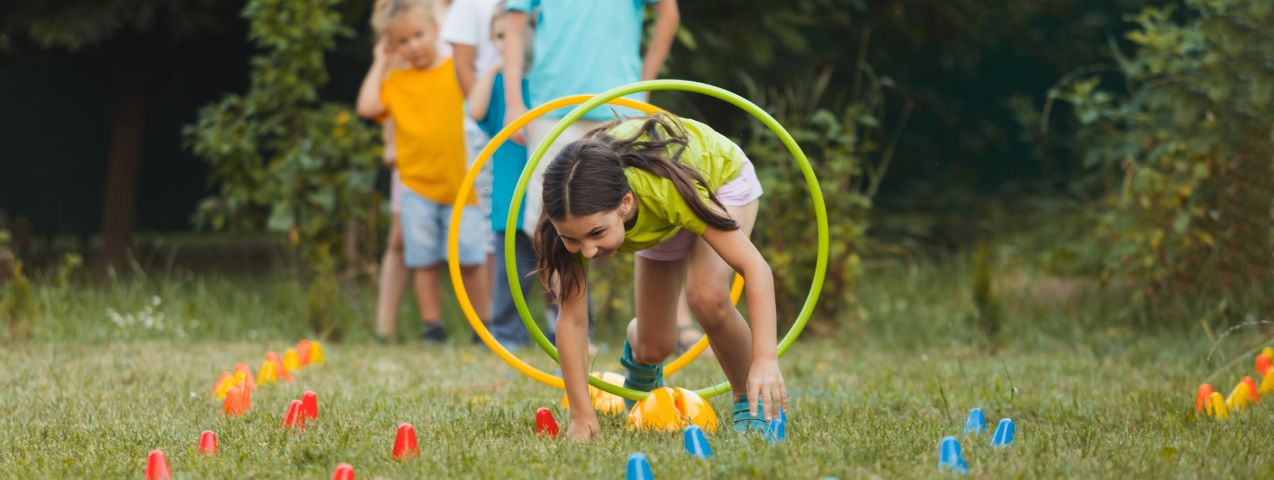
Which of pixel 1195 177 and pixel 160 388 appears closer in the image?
pixel 160 388

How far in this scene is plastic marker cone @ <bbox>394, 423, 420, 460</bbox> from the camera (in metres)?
3.23

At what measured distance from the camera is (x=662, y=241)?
12.1 ft

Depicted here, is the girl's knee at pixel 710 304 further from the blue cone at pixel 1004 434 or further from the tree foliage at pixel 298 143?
the tree foliage at pixel 298 143

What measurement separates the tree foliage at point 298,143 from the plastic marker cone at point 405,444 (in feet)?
12.1

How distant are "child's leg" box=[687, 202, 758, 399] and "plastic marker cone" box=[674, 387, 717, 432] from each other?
147 millimetres

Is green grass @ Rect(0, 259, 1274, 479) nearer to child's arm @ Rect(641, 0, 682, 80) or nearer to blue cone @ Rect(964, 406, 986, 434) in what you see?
blue cone @ Rect(964, 406, 986, 434)

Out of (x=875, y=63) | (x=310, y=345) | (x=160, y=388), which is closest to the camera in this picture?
(x=160, y=388)

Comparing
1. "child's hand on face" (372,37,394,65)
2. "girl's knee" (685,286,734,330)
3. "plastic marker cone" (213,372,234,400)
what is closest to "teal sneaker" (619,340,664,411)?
"girl's knee" (685,286,734,330)

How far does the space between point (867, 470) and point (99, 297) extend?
508cm

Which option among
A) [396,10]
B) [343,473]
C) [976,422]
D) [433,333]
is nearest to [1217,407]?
[976,422]

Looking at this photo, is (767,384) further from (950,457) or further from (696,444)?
(950,457)

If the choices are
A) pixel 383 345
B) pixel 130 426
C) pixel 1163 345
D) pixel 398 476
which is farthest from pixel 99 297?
pixel 1163 345

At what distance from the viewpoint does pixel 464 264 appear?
6.34m

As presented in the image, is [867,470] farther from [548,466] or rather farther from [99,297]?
[99,297]
